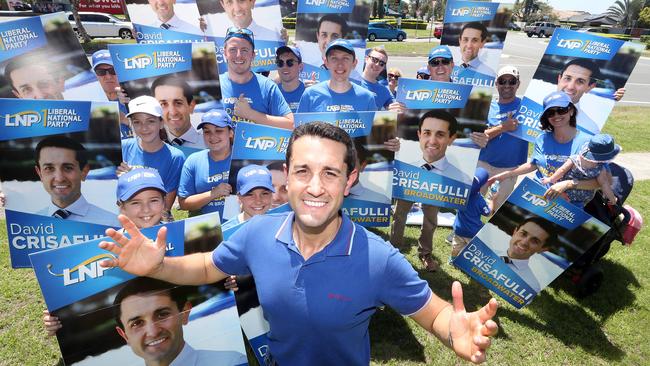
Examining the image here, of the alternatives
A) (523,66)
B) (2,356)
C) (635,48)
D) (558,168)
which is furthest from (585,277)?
(523,66)

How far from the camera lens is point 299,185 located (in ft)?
6.42

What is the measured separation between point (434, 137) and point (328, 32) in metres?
2.71

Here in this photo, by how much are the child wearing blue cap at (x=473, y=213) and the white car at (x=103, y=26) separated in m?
27.8

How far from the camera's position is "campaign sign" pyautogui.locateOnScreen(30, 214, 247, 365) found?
2184 millimetres

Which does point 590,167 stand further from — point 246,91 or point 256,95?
point 246,91

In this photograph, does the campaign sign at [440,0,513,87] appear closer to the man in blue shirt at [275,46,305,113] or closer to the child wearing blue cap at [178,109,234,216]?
the man in blue shirt at [275,46,305,113]

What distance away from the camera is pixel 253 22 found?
5.79 metres

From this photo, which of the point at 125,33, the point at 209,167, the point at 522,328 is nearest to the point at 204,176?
the point at 209,167

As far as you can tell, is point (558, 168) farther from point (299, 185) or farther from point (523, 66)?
point (523, 66)

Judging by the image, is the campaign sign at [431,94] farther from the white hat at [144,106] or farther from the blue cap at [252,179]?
the white hat at [144,106]

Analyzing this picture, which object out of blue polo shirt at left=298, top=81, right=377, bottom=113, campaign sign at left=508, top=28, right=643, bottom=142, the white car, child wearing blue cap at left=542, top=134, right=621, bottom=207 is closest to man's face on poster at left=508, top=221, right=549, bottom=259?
child wearing blue cap at left=542, top=134, right=621, bottom=207

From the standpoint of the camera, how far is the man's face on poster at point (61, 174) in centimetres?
321

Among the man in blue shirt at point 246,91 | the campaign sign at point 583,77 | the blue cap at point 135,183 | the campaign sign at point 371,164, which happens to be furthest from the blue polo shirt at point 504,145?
the blue cap at point 135,183

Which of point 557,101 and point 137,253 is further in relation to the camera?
point 557,101
